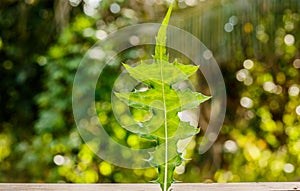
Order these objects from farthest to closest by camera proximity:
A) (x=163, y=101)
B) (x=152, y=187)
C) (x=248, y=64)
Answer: (x=248, y=64) < (x=152, y=187) < (x=163, y=101)

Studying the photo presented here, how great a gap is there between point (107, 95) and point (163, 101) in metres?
1.46

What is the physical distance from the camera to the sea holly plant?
284mm

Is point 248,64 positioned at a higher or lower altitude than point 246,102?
higher

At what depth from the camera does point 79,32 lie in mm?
1781

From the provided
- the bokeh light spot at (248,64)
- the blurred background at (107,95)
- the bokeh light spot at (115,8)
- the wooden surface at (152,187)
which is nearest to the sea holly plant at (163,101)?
the wooden surface at (152,187)

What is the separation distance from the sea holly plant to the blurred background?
1.27 meters

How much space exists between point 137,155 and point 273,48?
2.00ft

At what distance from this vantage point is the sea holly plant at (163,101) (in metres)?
0.28

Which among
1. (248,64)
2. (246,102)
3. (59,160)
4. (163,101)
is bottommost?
(59,160)

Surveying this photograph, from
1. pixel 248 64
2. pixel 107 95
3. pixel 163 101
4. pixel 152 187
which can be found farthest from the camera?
pixel 248 64

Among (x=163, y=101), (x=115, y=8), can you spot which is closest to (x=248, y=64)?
(x=115, y=8)

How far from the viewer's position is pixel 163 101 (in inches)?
11.9

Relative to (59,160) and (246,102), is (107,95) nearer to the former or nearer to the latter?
(59,160)

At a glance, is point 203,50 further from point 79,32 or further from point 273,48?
point 79,32
